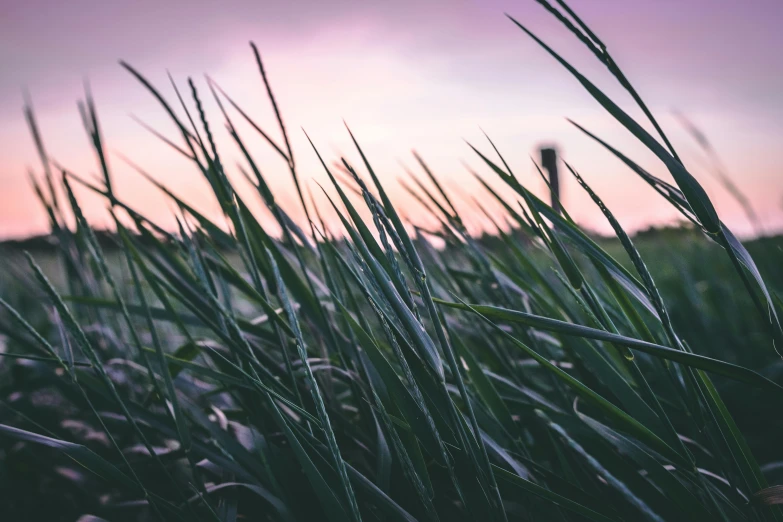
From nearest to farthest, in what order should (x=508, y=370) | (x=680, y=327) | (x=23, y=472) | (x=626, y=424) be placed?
(x=626, y=424), (x=508, y=370), (x=23, y=472), (x=680, y=327)

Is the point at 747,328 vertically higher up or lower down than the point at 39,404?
lower down

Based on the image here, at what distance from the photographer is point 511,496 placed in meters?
0.59

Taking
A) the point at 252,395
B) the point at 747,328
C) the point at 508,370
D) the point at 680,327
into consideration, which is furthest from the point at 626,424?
the point at 747,328

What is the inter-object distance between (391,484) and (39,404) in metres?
0.91

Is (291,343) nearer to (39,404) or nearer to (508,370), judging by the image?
(508,370)

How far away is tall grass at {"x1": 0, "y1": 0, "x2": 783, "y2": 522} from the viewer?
1.44 ft

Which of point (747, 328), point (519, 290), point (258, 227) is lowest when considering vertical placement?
point (747, 328)

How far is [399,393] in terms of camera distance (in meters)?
0.52

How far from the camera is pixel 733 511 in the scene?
53 cm

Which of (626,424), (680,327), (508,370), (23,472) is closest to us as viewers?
(626,424)

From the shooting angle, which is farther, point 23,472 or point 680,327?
point 680,327

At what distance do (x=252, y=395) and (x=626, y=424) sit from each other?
0.47 meters

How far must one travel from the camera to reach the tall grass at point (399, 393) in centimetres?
44

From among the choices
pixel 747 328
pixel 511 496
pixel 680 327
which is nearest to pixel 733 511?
pixel 511 496
